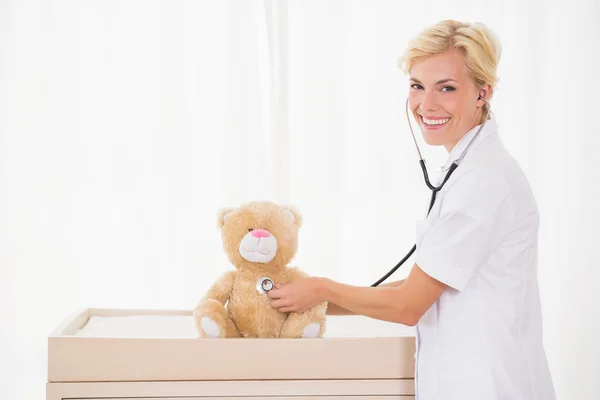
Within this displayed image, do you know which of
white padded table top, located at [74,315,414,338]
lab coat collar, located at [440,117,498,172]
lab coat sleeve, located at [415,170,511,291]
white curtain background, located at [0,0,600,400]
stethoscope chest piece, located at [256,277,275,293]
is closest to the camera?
lab coat sleeve, located at [415,170,511,291]

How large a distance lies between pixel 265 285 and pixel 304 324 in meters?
0.12

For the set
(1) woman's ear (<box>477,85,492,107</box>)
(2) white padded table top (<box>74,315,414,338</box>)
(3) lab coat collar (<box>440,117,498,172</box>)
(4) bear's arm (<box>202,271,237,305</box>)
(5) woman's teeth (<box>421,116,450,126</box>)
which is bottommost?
(2) white padded table top (<box>74,315,414,338</box>)

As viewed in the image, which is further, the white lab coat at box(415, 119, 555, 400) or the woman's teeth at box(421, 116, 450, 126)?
the woman's teeth at box(421, 116, 450, 126)

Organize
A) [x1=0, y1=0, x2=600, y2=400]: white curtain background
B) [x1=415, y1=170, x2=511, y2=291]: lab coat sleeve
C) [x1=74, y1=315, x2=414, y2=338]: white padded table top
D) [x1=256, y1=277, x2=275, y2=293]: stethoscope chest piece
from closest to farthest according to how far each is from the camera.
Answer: [x1=415, y1=170, x2=511, y2=291]: lab coat sleeve < [x1=256, y1=277, x2=275, y2=293]: stethoscope chest piece < [x1=74, y1=315, x2=414, y2=338]: white padded table top < [x1=0, y1=0, x2=600, y2=400]: white curtain background

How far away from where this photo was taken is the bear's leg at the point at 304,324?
1.51 m

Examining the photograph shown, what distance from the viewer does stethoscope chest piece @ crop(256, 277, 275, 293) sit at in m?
1.54

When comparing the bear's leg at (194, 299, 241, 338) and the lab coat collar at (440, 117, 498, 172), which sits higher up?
the lab coat collar at (440, 117, 498, 172)

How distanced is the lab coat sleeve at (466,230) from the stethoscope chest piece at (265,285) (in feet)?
1.11

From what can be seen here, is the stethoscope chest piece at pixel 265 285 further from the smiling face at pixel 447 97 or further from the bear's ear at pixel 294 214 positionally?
the smiling face at pixel 447 97

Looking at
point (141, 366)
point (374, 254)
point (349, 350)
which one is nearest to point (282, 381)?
point (349, 350)

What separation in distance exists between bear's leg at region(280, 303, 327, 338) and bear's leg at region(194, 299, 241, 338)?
0.39 feet

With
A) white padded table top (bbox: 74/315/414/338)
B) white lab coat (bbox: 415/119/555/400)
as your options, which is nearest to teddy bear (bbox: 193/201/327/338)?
white padded table top (bbox: 74/315/414/338)

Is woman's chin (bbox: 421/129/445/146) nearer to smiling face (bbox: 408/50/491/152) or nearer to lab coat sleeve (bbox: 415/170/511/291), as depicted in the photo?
smiling face (bbox: 408/50/491/152)

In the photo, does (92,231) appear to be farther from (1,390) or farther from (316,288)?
(316,288)
